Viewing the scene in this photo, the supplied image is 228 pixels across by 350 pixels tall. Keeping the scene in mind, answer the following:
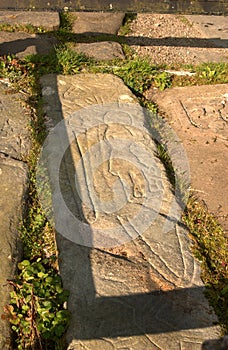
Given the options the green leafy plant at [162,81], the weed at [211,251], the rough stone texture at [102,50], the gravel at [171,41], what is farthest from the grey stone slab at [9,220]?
the gravel at [171,41]

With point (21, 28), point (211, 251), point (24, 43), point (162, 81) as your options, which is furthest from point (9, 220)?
point (21, 28)

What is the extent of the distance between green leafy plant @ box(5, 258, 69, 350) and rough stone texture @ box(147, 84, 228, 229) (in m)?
1.49

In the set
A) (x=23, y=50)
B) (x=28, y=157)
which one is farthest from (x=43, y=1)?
(x=28, y=157)

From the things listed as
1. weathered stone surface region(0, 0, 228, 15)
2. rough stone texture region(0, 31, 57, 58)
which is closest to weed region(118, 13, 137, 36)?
weathered stone surface region(0, 0, 228, 15)

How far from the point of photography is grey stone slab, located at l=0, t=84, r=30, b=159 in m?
4.12

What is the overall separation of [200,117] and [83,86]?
49.4 inches

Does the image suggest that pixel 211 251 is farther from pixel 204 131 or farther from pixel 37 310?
pixel 204 131

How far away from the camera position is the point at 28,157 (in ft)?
13.3

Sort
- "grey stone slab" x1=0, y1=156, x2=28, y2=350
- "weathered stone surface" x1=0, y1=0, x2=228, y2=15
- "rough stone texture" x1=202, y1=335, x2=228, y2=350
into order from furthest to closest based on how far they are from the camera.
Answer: "weathered stone surface" x1=0, y1=0, x2=228, y2=15 < "grey stone slab" x1=0, y1=156, x2=28, y2=350 < "rough stone texture" x1=202, y1=335, x2=228, y2=350

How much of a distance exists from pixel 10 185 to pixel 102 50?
9.23 ft

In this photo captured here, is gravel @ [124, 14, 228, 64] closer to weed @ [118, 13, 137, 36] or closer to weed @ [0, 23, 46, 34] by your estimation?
weed @ [118, 13, 137, 36]

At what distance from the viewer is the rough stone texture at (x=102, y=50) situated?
5.81m

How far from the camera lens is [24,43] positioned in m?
5.86

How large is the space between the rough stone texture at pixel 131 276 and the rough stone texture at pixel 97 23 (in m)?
2.58
